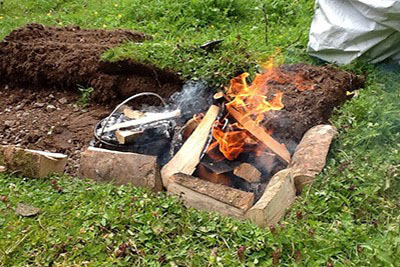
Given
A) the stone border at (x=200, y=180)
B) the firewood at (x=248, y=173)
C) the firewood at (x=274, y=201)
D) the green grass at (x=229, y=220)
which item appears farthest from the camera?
the firewood at (x=248, y=173)

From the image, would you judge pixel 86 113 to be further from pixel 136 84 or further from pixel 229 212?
pixel 229 212

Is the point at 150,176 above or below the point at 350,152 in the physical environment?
below

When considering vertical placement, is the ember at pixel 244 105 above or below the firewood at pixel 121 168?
above

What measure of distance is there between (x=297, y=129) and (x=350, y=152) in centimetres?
46

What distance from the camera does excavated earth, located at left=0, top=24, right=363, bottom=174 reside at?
179 inches

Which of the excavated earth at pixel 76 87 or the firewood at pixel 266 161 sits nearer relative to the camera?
the firewood at pixel 266 161

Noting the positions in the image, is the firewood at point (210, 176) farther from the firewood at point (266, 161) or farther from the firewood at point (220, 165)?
the firewood at point (266, 161)

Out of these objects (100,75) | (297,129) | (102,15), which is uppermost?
(297,129)

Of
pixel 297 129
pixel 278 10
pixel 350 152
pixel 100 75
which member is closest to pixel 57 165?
pixel 100 75

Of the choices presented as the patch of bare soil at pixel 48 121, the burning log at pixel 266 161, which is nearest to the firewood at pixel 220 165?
the burning log at pixel 266 161

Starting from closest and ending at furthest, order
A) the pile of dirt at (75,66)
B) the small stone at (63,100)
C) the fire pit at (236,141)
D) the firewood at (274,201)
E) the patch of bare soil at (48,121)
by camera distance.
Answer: the firewood at (274,201), the fire pit at (236,141), the patch of bare soil at (48,121), the pile of dirt at (75,66), the small stone at (63,100)

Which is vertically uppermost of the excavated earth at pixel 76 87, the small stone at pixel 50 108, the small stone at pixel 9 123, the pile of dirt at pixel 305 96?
the pile of dirt at pixel 305 96

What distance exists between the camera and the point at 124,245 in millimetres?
3211

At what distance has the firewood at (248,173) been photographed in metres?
3.93
